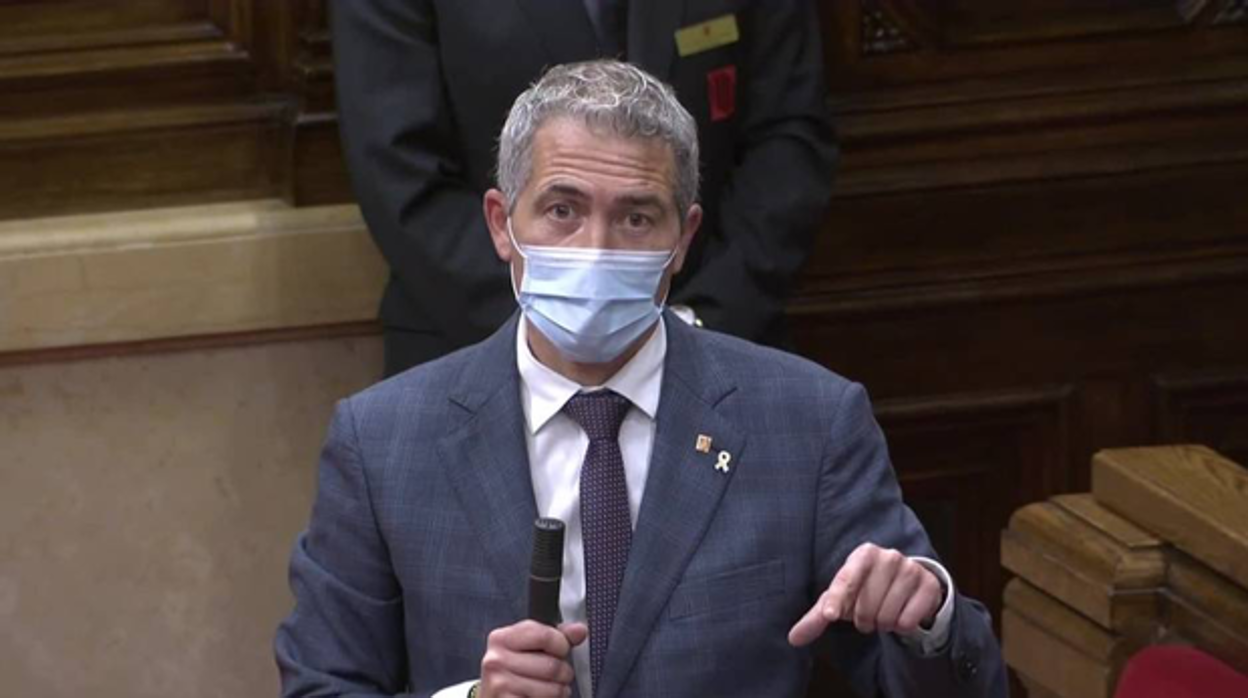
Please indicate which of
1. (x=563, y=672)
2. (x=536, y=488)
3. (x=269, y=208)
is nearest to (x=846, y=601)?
(x=563, y=672)

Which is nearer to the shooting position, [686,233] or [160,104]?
[686,233]

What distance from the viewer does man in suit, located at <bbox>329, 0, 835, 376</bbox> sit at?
4309 mm

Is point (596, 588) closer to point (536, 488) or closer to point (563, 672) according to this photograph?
point (536, 488)

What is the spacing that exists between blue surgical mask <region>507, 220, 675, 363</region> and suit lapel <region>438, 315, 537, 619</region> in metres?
0.09

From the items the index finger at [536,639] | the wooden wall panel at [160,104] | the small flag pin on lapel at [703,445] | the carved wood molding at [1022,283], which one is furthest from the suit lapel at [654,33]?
the index finger at [536,639]

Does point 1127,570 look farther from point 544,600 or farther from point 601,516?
point 544,600

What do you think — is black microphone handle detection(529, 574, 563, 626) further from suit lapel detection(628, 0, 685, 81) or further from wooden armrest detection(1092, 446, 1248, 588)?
suit lapel detection(628, 0, 685, 81)

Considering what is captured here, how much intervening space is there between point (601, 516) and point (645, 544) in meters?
0.06

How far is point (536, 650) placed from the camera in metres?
2.74

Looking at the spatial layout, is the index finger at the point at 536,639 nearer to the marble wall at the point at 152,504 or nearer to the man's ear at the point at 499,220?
the man's ear at the point at 499,220

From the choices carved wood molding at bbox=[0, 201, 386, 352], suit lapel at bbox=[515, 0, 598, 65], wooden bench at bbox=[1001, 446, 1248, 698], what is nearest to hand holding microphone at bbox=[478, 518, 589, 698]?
wooden bench at bbox=[1001, 446, 1248, 698]

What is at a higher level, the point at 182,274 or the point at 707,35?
the point at 707,35

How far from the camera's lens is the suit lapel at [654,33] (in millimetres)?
4367

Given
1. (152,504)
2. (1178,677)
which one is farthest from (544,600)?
(152,504)
